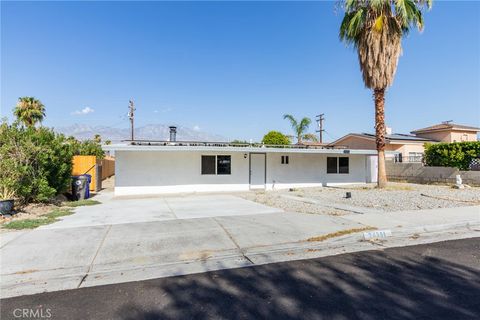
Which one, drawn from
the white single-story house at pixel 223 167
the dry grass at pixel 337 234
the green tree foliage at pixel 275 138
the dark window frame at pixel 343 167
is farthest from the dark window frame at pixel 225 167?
the green tree foliage at pixel 275 138

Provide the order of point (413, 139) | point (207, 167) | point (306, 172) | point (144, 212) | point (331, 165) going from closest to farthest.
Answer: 1. point (144, 212)
2. point (207, 167)
3. point (306, 172)
4. point (331, 165)
5. point (413, 139)

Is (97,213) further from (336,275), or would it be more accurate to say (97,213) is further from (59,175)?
(336,275)

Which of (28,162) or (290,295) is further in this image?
(28,162)

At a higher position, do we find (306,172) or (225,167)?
(225,167)

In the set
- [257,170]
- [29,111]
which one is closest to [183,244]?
[257,170]

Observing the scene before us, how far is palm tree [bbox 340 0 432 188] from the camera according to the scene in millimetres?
15517

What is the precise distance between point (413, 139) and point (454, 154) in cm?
1019

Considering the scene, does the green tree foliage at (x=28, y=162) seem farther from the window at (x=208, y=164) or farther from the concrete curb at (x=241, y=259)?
the window at (x=208, y=164)

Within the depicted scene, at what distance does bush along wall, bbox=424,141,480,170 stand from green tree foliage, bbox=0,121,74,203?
74.0 ft

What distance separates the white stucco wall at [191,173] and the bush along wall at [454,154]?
8.29 metres

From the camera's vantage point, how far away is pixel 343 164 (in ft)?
65.3

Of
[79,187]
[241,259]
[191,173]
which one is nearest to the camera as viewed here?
[241,259]

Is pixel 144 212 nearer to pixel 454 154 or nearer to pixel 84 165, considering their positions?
pixel 84 165

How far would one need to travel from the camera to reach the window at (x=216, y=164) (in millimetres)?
16391
